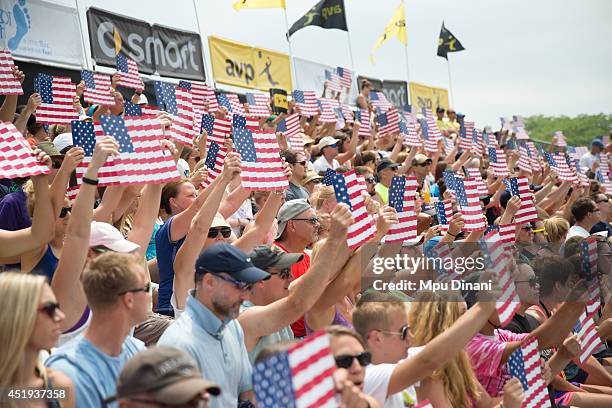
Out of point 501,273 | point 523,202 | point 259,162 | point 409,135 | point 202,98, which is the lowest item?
point 523,202

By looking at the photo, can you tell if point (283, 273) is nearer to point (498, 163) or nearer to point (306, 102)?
point (498, 163)

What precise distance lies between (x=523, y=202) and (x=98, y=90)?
17.7 feet

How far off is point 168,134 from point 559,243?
14.8ft

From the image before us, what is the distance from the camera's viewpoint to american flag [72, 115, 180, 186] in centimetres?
608

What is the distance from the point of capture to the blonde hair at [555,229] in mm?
9898

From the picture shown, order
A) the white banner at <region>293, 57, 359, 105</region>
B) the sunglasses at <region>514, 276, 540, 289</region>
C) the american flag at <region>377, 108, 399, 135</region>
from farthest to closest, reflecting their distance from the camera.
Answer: the white banner at <region>293, 57, 359, 105</region>
the american flag at <region>377, 108, 399, 135</region>
the sunglasses at <region>514, 276, 540, 289</region>

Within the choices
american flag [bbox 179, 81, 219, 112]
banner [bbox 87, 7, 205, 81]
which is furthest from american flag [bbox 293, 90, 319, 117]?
american flag [bbox 179, 81, 219, 112]

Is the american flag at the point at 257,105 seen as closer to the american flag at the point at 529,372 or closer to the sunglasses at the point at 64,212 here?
the sunglasses at the point at 64,212

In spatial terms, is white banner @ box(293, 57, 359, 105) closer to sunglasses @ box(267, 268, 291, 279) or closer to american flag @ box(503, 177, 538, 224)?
american flag @ box(503, 177, 538, 224)

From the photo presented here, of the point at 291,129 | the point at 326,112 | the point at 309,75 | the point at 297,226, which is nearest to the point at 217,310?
the point at 297,226

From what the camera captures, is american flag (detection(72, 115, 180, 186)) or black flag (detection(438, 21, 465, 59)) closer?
american flag (detection(72, 115, 180, 186))

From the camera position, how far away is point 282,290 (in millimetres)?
5309

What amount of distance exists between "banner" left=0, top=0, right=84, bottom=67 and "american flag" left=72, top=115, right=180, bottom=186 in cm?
688

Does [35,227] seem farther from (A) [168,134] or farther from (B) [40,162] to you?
(A) [168,134]
